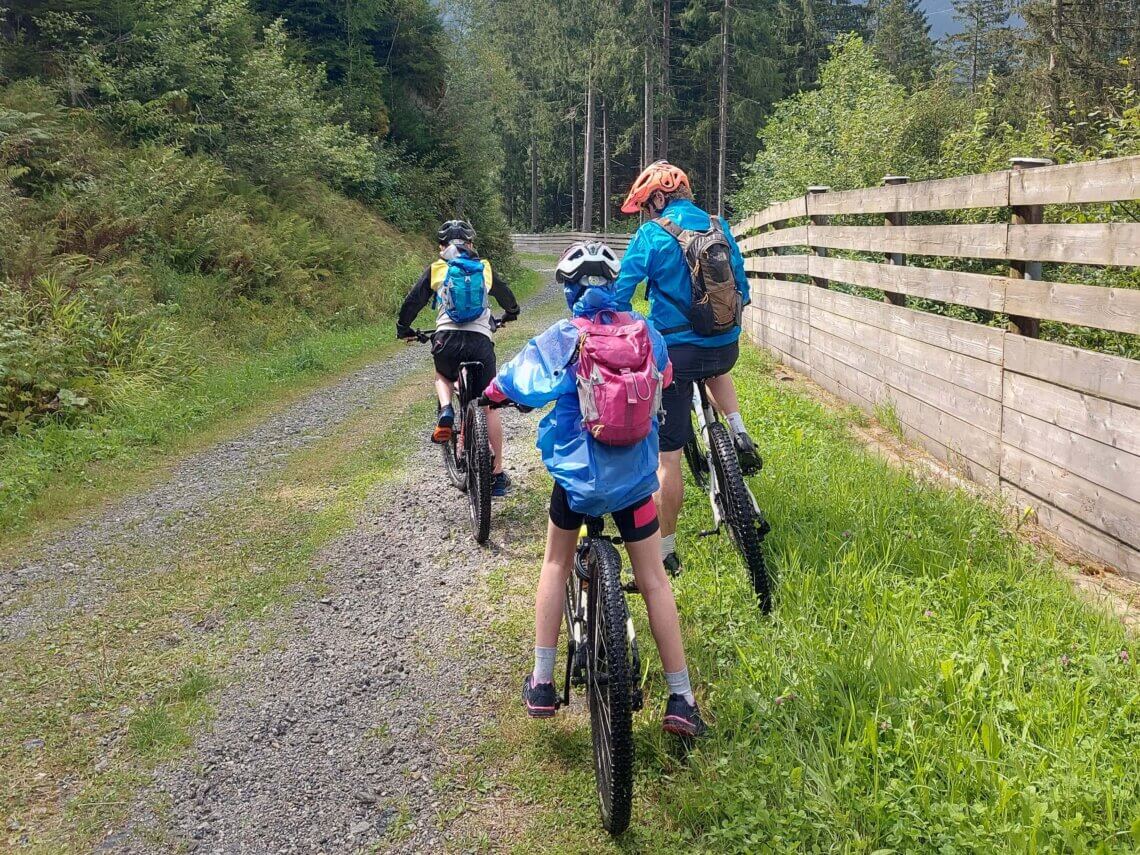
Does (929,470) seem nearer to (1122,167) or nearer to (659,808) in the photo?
(1122,167)

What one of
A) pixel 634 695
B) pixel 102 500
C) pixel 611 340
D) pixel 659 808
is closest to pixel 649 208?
pixel 611 340

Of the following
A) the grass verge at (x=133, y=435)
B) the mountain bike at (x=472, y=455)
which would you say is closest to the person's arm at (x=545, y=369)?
the mountain bike at (x=472, y=455)

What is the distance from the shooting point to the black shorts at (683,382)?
4355 millimetres

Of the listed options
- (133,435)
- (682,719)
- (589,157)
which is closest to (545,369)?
(682,719)

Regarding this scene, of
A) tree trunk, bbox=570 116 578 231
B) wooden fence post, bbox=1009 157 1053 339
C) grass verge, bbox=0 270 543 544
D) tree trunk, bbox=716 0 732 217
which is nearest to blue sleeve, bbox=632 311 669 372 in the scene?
wooden fence post, bbox=1009 157 1053 339

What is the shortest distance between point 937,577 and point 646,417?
205cm

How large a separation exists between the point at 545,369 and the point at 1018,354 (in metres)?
3.12

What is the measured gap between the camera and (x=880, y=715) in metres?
3.06

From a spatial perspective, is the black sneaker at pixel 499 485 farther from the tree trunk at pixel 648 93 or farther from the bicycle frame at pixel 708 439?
the tree trunk at pixel 648 93

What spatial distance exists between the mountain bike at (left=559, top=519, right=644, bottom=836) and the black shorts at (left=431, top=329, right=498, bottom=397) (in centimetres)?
288

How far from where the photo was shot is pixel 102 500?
682cm

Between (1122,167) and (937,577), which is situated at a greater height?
(1122,167)

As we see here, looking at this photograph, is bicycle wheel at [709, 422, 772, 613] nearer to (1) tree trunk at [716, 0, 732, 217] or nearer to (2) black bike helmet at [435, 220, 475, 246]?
Result: (2) black bike helmet at [435, 220, 475, 246]

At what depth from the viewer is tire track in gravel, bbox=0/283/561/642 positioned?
16.4 ft
